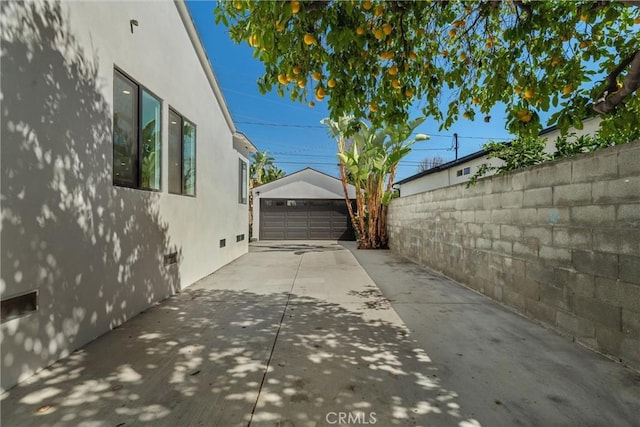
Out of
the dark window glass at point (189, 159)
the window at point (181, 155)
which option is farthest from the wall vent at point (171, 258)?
the dark window glass at point (189, 159)

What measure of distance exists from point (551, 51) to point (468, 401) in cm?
376

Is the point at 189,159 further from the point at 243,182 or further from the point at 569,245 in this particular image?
the point at 569,245

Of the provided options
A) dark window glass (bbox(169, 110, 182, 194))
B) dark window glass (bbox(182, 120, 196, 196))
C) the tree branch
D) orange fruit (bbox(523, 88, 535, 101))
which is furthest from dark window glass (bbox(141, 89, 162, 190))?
the tree branch

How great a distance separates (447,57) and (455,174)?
9.60 metres

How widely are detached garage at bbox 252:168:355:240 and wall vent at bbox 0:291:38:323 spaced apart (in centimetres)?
1456

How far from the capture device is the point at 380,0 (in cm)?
308

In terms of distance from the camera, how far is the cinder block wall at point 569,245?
8.89ft

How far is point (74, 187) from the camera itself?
3.03m

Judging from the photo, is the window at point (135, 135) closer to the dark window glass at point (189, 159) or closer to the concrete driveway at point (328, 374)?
the dark window glass at point (189, 159)

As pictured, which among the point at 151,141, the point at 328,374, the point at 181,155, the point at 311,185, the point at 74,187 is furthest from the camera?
the point at 311,185

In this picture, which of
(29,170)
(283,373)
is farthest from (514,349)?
(29,170)

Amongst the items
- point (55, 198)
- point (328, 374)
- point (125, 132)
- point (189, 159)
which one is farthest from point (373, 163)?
point (55, 198)

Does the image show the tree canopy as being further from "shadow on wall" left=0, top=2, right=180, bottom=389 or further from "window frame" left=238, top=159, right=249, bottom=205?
"window frame" left=238, top=159, right=249, bottom=205

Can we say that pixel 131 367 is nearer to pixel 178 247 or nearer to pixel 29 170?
pixel 29 170
